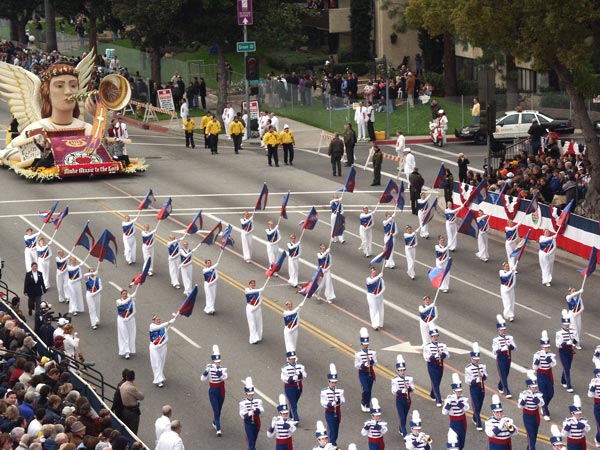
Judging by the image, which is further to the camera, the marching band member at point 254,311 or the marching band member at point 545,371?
the marching band member at point 254,311

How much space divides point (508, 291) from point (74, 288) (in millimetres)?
10059

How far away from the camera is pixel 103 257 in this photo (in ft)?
104

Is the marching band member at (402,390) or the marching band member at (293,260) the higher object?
the marching band member at (293,260)

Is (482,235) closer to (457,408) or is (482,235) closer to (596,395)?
(596,395)

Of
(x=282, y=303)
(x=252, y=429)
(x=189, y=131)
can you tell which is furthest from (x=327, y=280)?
(x=189, y=131)

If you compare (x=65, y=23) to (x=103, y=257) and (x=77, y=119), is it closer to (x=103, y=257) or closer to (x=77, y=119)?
(x=77, y=119)

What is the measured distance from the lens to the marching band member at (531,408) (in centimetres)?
2241

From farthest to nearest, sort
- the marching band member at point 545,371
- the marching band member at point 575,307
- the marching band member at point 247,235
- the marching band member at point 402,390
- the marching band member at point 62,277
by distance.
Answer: the marching band member at point 247,235 < the marching band member at point 62,277 < the marching band member at point 575,307 < the marching band member at point 545,371 < the marching band member at point 402,390

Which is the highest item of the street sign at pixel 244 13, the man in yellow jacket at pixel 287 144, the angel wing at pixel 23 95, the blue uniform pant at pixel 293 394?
the street sign at pixel 244 13

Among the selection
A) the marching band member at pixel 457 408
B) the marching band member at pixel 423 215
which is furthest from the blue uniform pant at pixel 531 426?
the marching band member at pixel 423 215

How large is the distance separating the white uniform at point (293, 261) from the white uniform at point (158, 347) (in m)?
6.63

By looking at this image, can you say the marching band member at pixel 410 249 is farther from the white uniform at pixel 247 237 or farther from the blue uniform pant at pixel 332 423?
the blue uniform pant at pixel 332 423

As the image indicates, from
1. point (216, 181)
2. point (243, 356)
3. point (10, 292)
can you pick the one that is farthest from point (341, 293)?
point (216, 181)

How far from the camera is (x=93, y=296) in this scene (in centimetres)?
3023
